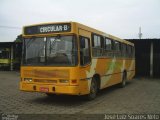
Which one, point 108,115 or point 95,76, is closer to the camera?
point 108,115

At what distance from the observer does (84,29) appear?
11.9 metres

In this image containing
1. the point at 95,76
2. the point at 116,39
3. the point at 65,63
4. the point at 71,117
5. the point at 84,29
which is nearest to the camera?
the point at 71,117

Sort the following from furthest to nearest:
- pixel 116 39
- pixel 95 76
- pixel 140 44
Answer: pixel 140 44
pixel 116 39
pixel 95 76

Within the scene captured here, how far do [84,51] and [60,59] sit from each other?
3.46 feet

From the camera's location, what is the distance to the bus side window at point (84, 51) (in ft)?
37.2

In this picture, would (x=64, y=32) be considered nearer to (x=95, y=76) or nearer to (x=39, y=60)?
(x=39, y=60)

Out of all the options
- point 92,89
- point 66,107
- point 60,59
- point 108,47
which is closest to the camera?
point 66,107

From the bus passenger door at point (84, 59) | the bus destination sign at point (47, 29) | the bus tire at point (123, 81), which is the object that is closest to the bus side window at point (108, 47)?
the bus passenger door at point (84, 59)

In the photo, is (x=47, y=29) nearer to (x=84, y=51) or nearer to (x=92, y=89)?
(x=84, y=51)

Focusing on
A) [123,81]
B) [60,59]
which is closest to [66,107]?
[60,59]

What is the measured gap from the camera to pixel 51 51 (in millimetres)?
11336

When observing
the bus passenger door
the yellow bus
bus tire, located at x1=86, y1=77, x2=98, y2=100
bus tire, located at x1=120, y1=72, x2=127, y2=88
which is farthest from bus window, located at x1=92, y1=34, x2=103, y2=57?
bus tire, located at x1=120, y1=72, x2=127, y2=88

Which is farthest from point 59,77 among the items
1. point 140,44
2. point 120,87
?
point 140,44

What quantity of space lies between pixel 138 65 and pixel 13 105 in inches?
938
